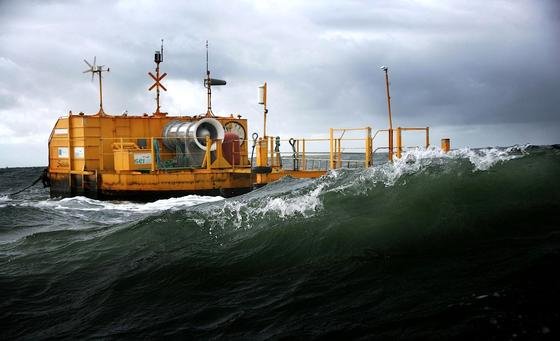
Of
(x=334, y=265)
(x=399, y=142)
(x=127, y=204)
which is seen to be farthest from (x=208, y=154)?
(x=334, y=265)

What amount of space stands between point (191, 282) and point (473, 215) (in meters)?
3.53

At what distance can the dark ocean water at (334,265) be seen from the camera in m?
4.74

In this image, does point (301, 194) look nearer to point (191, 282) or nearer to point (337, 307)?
point (191, 282)

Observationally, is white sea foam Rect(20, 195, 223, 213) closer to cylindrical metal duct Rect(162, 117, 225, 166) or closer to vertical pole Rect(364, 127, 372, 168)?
cylindrical metal duct Rect(162, 117, 225, 166)

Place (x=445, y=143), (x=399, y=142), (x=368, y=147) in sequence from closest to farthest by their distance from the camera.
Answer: (x=368, y=147), (x=399, y=142), (x=445, y=143)

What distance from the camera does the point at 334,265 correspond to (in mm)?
6293

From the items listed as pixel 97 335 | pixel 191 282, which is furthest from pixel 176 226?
pixel 97 335

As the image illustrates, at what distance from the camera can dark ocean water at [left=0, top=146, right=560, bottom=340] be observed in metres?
4.74

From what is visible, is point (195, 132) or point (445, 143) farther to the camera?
point (195, 132)

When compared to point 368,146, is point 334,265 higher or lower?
lower

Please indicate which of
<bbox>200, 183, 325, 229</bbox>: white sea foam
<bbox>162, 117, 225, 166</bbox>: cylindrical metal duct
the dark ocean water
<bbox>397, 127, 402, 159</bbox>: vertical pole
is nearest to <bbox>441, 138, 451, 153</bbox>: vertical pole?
<bbox>397, 127, 402, 159</bbox>: vertical pole

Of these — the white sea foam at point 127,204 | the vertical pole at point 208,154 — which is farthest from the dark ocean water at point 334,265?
the vertical pole at point 208,154

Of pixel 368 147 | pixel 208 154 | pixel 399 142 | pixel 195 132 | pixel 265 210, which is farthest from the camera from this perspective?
pixel 195 132

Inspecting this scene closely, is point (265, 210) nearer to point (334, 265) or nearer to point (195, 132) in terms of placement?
point (334, 265)
